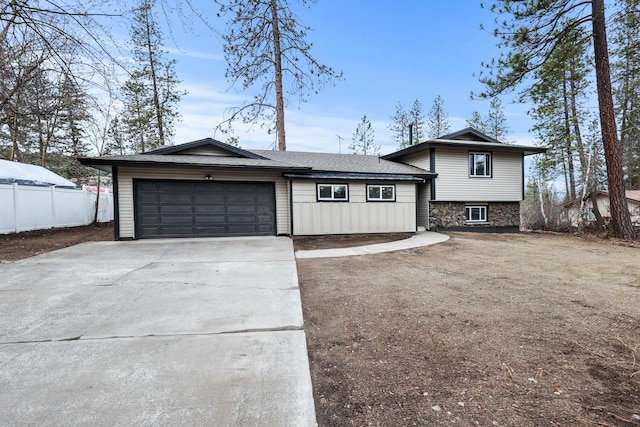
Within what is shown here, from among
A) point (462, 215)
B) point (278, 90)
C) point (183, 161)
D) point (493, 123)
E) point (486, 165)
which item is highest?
point (493, 123)

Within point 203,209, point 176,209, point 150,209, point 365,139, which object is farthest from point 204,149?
point 365,139

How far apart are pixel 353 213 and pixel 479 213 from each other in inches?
276

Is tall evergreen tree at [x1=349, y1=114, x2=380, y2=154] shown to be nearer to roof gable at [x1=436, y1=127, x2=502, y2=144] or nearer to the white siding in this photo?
roof gable at [x1=436, y1=127, x2=502, y2=144]

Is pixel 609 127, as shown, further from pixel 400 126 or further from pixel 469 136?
pixel 400 126

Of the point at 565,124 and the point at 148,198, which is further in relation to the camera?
the point at 565,124

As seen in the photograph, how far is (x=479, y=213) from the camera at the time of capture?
14086 mm

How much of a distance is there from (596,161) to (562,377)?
1695cm

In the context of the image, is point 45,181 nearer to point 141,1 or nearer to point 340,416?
point 141,1

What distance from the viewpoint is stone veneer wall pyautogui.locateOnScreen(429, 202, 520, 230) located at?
13.3 m

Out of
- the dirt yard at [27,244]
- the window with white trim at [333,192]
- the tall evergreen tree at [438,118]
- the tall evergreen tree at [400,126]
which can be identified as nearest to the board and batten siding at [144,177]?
the dirt yard at [27,244]

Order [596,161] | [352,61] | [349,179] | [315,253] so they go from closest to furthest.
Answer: [315,253] → [349,179] → [596,161] → [352,61]

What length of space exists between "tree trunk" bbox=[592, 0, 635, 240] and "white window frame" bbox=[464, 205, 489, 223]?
4.35 metres

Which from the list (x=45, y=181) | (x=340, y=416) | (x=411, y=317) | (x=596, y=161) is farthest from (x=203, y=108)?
(x=596, y=161)

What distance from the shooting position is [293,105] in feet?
51.7
